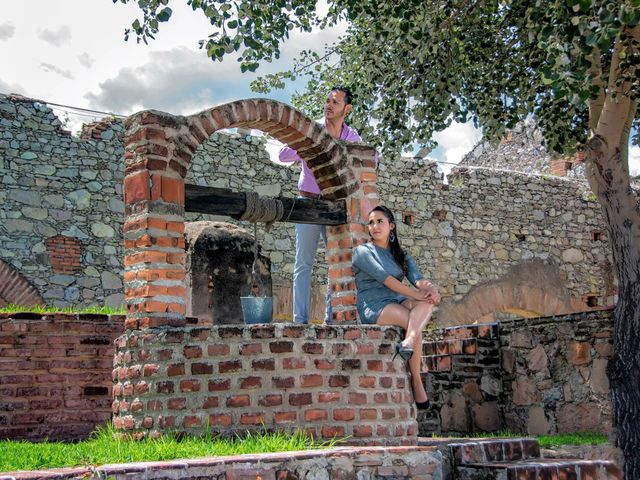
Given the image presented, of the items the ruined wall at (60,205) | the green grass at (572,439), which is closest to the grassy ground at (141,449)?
Answer: the green grass at (572,439)

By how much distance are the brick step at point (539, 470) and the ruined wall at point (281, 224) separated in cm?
732

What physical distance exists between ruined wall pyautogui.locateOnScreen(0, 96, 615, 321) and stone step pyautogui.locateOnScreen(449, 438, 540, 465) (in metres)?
7.10

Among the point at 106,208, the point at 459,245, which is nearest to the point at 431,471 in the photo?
the point at 106,208

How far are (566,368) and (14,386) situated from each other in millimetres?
4734

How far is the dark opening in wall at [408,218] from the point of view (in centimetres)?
1387

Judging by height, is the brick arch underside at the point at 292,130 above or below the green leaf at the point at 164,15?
below

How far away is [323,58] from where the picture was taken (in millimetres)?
11414

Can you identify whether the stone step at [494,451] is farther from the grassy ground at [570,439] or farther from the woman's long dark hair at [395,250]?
the woman's long dark hair at [395,250]

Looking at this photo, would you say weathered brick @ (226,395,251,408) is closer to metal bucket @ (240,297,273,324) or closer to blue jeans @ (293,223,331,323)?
metal bucket @ (240,297,273,324)

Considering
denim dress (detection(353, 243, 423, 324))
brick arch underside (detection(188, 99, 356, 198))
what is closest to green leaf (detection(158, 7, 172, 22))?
brick arch underside (detection(188, 99, 356, 198))

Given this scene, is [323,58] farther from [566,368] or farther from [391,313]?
[391,313]

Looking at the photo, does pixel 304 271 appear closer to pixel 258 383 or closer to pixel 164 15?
pixel 258 383

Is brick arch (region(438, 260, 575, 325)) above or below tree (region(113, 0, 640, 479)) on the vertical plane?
below

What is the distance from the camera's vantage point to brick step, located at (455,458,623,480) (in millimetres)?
4645
